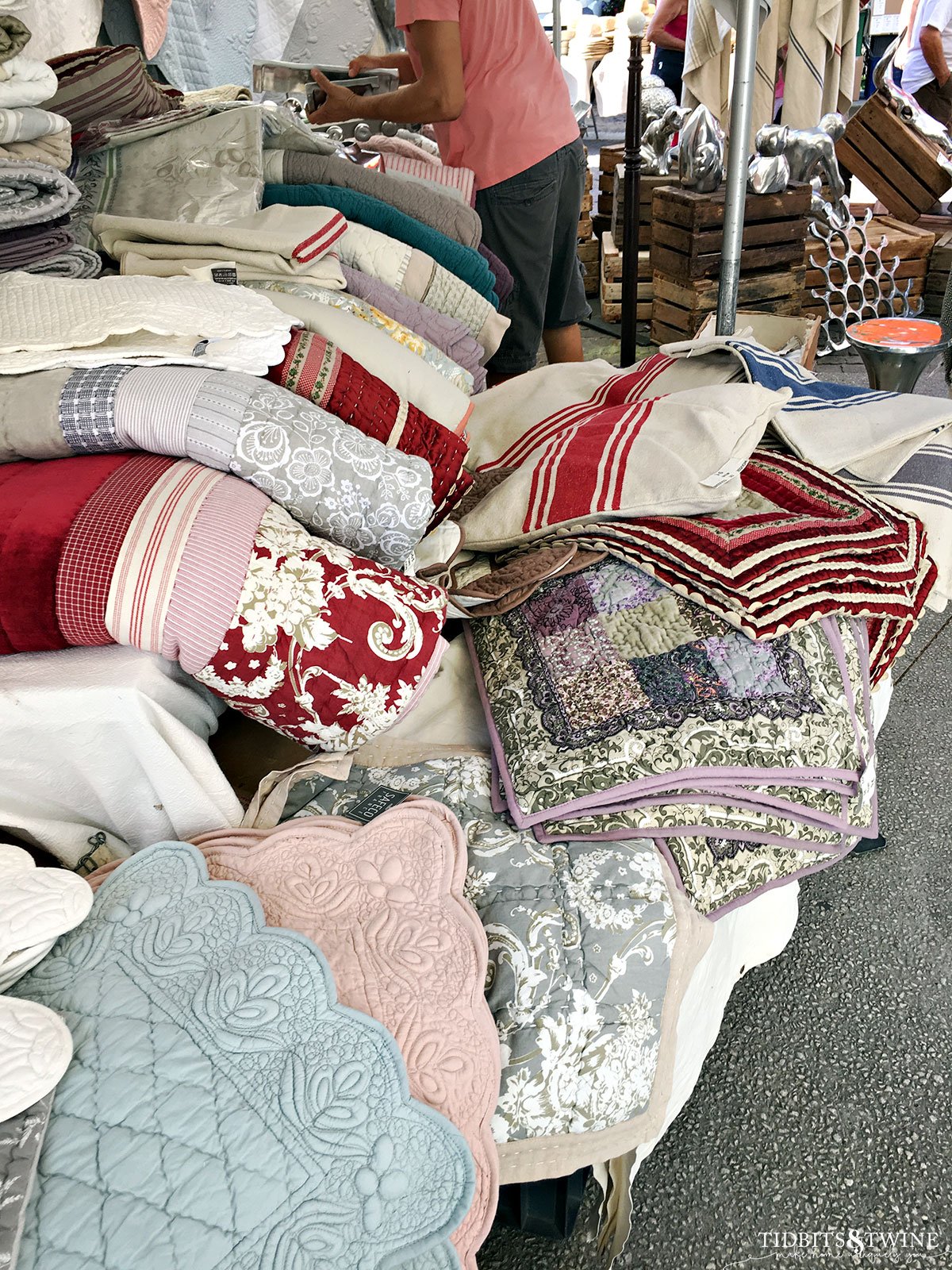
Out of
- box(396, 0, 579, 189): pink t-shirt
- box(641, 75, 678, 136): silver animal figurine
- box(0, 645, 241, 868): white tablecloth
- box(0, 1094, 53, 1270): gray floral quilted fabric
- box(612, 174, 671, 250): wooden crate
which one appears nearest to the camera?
box(0, 1094, 53, 1270): gray floral quilted fabric

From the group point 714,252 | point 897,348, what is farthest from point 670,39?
point 897,348

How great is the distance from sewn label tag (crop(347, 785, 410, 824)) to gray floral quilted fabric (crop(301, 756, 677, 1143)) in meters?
0.01

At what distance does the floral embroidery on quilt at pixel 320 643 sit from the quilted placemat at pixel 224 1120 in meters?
0.23

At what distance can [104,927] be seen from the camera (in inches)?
30.6

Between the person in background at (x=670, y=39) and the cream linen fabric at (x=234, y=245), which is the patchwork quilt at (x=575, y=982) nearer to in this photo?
the cream linen fabric at (x=234, y=245)

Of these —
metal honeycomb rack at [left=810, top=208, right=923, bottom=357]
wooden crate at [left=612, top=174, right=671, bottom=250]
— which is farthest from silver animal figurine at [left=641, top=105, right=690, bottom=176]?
metal honeycomb rack at [left=810, top=208, right=923, bottom=357]

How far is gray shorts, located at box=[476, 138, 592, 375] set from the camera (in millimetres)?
2285

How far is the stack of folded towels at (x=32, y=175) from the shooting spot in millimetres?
1172

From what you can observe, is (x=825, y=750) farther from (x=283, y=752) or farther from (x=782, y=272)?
(x=782, y=272)

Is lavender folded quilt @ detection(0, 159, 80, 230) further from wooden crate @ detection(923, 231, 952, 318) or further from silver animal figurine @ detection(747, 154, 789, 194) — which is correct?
wooden crate @ detection(923, 231, 952, 318)

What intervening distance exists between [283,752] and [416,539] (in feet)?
1.03

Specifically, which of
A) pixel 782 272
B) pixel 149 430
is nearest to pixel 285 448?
pixel 149 430

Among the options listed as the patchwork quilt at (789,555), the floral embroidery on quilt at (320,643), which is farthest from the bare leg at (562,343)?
the floral embroidery on quilt at (320,643)

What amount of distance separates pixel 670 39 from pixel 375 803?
5077mm
